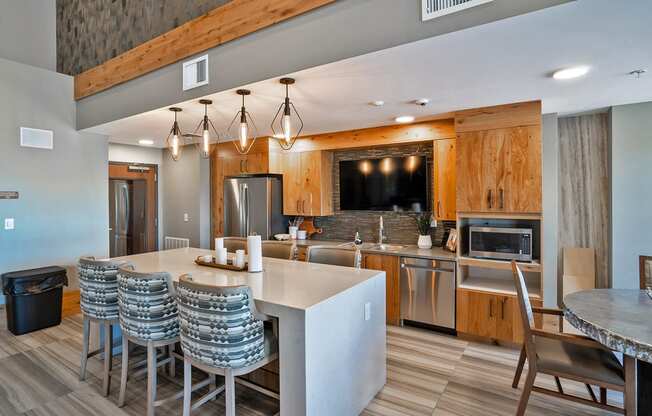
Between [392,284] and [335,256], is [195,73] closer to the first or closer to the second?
[335,256]

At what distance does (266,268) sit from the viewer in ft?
9.48

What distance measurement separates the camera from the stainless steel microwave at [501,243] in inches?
133

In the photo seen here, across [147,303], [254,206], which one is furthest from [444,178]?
[147,303]

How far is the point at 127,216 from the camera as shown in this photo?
613cm

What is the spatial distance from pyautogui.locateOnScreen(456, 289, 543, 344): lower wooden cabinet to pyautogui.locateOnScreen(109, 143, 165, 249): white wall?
5.40m

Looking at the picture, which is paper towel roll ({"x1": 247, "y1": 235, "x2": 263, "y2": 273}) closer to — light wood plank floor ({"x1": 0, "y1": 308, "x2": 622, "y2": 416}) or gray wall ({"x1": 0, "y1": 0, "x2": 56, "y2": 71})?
light wood plank floor ({"x1": 0, "y1": 308, "x2": 622, "y2": 416})

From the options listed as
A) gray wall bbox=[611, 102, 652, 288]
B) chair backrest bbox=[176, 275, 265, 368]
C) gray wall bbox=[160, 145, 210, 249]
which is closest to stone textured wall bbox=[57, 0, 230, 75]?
gray wall bbox=[160, 145, 210, 249]

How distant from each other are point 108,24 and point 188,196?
2.77 m

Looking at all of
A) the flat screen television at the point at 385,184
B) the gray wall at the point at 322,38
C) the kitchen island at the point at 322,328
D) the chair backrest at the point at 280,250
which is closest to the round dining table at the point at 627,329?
the kitchen island at the point at 322,328

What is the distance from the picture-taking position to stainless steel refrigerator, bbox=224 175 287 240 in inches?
200

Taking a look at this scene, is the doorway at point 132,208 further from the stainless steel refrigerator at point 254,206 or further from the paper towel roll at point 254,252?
the paper towel roll at point 254,252

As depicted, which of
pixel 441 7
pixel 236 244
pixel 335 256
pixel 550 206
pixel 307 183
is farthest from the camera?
pixel 307 183

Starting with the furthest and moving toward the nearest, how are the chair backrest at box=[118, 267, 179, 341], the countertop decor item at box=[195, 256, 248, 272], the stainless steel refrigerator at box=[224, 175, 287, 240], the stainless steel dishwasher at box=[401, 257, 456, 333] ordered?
the stainless steel refrigerator at box=[224, 175, 287, 240]
the stainless steel dishwasher at box=[401, 257, 456, 333]
the countertop decor item at box=[195, 256, 248, 272]
the chair backrest at box=[118, 267, 179, 341]

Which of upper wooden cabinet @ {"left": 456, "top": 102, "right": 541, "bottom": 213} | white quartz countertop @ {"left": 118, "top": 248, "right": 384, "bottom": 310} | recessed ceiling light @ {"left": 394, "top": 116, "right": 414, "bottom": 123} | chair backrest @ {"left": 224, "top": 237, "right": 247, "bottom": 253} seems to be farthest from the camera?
chair backrest @ {"left": 224, "top": 237, "right": 247, "bottom": 253}
